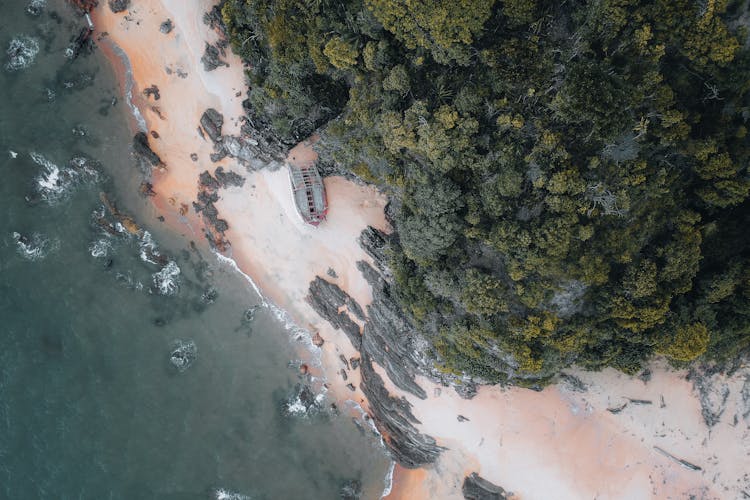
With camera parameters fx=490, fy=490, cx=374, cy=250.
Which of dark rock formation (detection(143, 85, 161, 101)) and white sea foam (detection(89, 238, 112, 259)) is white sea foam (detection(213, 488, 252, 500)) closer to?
white sea foam (detection(89, 238, 112, 259))

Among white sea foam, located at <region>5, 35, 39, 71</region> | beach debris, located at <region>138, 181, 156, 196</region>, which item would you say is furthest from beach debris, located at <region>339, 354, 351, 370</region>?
white sea foam, located at <region>5, 35, 39, 71</region>

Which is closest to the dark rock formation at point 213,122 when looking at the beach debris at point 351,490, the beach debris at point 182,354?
the beach debris at point 182,354

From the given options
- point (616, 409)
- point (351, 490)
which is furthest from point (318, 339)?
point (616, 409)

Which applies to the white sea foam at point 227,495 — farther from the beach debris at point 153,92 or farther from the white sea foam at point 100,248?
the beach debris at point 153,92

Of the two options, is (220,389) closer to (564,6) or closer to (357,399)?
(357,399)

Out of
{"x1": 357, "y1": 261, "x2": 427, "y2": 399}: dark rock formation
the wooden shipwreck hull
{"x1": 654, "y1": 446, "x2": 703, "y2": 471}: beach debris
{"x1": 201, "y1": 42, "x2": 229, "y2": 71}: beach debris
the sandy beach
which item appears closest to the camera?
the sandy beach

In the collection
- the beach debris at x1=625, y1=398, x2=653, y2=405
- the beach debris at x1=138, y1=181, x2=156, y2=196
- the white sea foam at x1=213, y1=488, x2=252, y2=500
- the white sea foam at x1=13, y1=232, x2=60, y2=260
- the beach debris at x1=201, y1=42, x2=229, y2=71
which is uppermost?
the beach debris at x1=625, y1=398, x2=653, y2=405
